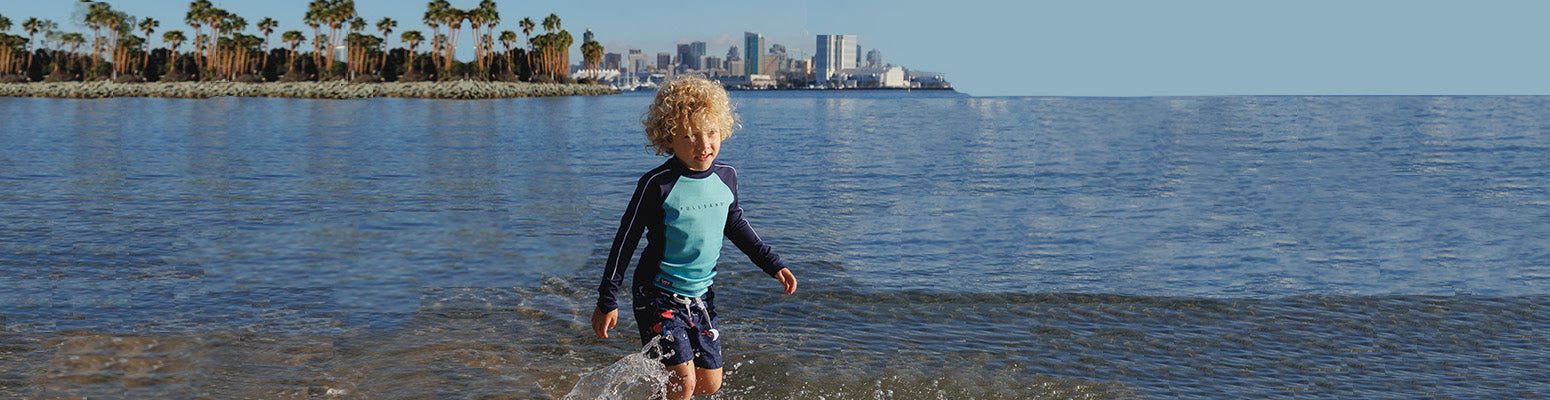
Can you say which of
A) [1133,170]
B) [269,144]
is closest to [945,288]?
[1133,170]

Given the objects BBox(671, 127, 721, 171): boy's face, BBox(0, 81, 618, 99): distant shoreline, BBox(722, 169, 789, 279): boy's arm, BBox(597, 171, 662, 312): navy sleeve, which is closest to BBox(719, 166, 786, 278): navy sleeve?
BBox(722, 169, 789, 279): boy's arm

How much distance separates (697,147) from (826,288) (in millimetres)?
5964

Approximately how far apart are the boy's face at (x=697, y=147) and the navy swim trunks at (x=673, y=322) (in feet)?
1.94

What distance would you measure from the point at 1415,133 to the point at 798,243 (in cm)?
4898

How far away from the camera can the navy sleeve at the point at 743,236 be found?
479 cm

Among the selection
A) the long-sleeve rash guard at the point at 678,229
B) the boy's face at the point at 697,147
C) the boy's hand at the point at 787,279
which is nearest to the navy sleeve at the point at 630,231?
the long-sleeve rash guard at the point at 678,229

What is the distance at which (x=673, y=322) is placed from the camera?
4750 millimetres

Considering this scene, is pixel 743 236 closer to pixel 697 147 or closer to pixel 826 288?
pixel 697 147

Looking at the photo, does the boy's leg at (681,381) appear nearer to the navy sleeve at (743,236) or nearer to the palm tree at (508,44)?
the navy sleeve at (743,236)

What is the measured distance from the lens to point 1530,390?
689 centimetres

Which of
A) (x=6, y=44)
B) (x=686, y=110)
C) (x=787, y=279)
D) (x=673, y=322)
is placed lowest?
(x=673, y=322)

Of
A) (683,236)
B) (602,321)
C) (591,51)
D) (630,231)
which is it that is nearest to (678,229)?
(683,236)

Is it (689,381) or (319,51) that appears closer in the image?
(689,381)

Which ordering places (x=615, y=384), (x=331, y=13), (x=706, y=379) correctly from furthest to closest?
(x=331, y=13)
(x=615, y=384)
(x=706, y=379)
